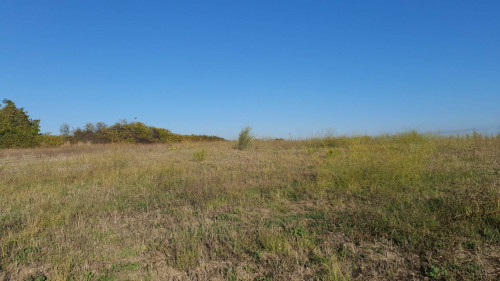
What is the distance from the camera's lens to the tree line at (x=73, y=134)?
2177cm

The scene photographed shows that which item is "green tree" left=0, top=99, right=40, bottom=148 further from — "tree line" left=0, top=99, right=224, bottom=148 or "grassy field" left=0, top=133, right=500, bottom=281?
"grassy field" left=0, top=133, right=500, bottom=281

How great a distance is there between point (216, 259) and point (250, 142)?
13965mm

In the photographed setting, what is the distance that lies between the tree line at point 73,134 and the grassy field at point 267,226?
60.3ft

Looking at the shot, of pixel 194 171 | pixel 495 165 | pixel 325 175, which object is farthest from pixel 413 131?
pixel 194 171

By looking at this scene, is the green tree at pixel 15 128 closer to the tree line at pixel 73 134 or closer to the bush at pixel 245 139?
the tree line at pixel 73 134

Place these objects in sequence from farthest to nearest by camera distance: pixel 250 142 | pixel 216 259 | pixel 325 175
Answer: pixel 250 142
pixel 325 175
pixel 216 259

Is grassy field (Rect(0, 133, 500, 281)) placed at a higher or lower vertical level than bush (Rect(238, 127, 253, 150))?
lower

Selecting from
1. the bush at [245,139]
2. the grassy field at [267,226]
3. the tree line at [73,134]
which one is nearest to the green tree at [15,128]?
the tree line at [73,134]

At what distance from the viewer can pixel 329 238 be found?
3.69 m

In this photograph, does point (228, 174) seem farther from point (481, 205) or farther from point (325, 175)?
point (481, 205)

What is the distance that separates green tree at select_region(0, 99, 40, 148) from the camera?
21453 millimetres

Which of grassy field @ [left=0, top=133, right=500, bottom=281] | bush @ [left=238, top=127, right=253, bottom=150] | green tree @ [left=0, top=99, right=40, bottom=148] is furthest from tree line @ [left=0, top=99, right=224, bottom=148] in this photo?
grassy field @ [left=0, top=133, right=500, bottom=281]

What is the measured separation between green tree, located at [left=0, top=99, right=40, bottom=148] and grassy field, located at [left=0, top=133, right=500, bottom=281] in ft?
60.0

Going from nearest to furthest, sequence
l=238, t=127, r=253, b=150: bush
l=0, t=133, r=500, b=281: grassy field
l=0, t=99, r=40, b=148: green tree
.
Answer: l=0, t=133, r=500, b=281: grassy field → l=238, t=127, r=253, b=150: bush → l=0, t=99, r=40, b=148: green tree
